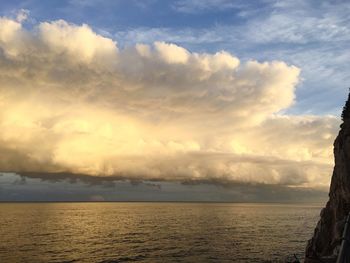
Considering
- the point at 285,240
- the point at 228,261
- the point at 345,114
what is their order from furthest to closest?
1. the point at 285,240
2. the point at 228,261
3. the point at 345,114

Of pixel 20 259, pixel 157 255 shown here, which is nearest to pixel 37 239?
pixel 20 259

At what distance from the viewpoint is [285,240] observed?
318 feet

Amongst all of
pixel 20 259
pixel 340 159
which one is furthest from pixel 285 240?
pixel 20 259

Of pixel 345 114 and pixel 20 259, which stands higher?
pixel 345 114

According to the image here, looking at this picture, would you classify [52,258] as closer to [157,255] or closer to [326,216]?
[157,255]

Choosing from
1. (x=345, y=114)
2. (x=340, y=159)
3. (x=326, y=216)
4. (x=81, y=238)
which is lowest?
(x=81, y=238)

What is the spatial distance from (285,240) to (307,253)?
48890mm

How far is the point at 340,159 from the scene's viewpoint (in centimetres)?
5141

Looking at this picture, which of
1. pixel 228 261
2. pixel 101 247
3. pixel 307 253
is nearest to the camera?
pixel 307 253

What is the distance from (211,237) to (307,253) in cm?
5296

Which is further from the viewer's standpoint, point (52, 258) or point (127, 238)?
point (127, 238)

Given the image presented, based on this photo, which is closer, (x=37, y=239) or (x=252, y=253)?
(x=252, y=253)

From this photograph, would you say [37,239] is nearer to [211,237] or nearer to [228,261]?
[211,237]

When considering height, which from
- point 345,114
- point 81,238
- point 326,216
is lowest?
point 81,238
